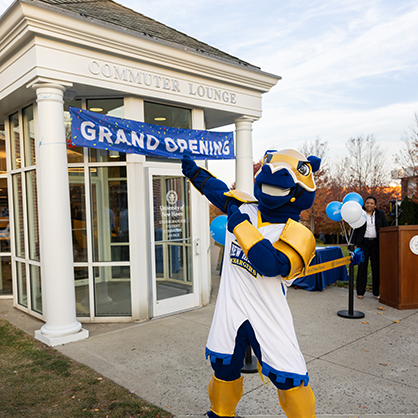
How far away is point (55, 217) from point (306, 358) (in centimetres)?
343

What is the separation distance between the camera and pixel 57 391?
3594 millimetres

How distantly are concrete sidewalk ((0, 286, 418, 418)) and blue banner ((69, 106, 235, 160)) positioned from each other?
254 centimetres

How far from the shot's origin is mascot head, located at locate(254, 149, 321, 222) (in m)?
2.33

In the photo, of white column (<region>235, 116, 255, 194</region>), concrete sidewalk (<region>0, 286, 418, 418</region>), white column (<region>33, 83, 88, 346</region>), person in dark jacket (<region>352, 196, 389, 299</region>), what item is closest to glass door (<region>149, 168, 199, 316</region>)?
concrete sidewalk (<region>0, 286, 418, 418</region>)

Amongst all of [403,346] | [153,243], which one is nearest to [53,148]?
[153,243]

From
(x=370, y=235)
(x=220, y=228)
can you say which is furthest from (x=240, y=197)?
(x=370, y=235)

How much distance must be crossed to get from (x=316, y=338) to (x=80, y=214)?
147 inches

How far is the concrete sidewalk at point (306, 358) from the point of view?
330cm

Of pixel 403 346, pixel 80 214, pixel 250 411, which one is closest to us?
pixel 250 411

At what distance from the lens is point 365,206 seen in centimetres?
670

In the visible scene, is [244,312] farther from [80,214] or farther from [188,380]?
[80,214]

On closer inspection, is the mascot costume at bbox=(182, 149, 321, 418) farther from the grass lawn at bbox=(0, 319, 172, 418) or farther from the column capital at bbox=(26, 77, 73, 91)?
the column capital at bbox=(26, 77, 73, 91)

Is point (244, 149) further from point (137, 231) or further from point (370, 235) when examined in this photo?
point (370, 235)

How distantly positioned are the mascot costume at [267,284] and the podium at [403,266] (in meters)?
4.22
